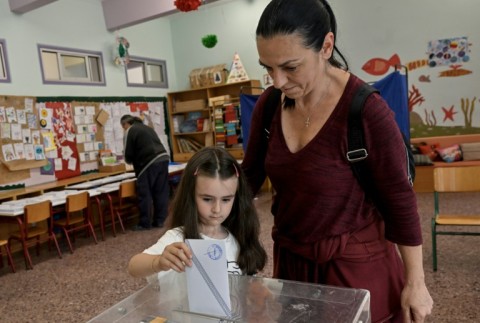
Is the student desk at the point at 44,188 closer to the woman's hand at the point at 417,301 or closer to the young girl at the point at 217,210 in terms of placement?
the young girl at the point at 217,210

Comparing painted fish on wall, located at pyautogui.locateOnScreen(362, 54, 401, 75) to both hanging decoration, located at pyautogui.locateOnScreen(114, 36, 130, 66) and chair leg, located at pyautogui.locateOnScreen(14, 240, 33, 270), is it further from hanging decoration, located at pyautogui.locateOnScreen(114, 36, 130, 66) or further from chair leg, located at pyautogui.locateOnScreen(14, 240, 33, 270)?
chair leg, located at pyautogui.locateOnScreen(14, 240, 33, 270)

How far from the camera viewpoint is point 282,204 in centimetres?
104

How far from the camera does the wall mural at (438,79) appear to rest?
5570 mm

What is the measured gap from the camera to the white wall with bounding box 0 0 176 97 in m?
4.92

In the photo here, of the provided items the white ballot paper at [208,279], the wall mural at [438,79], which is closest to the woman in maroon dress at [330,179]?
the white ballot paper at [208,279]

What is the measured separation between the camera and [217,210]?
1251 mm

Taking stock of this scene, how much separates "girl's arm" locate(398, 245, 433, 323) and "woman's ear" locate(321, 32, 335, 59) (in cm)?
52

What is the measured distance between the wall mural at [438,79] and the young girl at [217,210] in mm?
4838

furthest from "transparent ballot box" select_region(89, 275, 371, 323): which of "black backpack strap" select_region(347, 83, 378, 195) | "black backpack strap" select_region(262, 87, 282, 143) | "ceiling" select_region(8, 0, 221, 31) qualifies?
"ceiling" select_region(8, 0, 221, 31)

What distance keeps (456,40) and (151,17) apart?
4.40 m

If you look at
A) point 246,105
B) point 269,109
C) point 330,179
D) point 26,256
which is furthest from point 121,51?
point 330,179

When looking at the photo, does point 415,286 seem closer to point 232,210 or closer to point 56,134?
point 232,210

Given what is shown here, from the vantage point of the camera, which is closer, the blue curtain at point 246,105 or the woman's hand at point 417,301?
the woman's hand at point 417,301

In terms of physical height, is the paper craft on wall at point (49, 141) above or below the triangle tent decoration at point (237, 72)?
below
